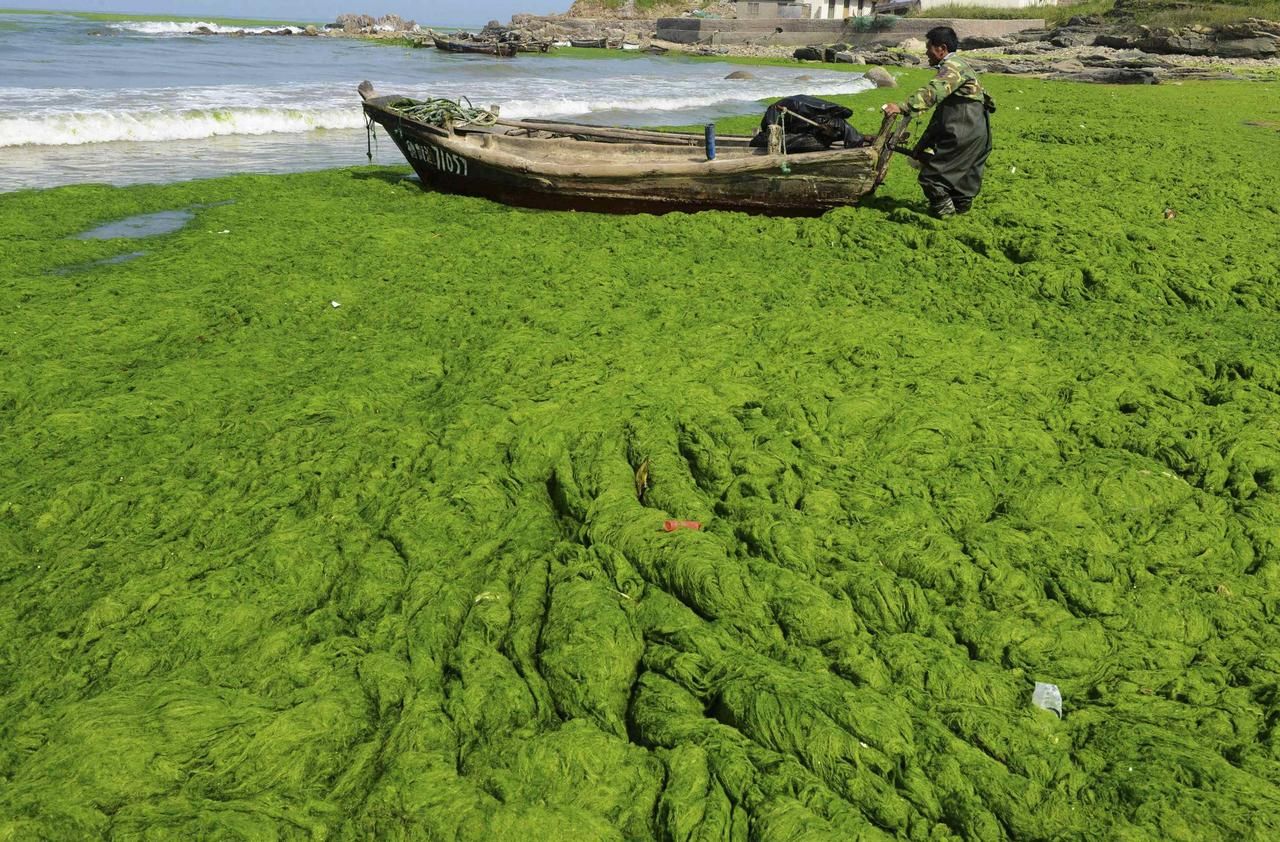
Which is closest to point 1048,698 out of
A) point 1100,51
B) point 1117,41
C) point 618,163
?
point 618,163

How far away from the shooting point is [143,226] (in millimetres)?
Answer: 8453

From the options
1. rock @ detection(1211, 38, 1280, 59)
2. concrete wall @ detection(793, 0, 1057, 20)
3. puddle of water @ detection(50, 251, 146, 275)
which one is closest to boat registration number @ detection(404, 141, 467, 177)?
puddle of water @ detection(50, 251, 146, 275)

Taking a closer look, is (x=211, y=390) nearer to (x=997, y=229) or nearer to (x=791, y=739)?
(x=791, y=739)

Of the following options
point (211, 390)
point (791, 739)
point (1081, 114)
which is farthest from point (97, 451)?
point (1081, 114)

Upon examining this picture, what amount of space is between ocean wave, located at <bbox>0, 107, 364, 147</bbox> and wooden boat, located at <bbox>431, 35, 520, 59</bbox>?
28.6 m

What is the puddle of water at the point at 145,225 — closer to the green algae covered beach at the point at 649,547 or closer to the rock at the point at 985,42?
the green algae covered beach at the point at 649,547

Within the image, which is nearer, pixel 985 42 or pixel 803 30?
pixel 985 42

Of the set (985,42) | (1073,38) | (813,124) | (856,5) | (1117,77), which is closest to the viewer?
(813,124)

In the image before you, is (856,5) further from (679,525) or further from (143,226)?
(679,525)

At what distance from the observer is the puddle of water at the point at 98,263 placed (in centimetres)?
699

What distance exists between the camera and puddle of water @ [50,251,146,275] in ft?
22.9

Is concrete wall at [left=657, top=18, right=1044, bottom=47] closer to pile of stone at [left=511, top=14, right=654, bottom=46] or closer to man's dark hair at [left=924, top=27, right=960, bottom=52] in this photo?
pile of stone at [left=511, top=14, right=654, bottom=46]

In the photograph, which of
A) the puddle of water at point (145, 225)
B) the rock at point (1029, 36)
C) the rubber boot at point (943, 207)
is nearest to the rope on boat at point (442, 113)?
the puddle of water at point (145, 225)

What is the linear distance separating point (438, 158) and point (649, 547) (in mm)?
7561
